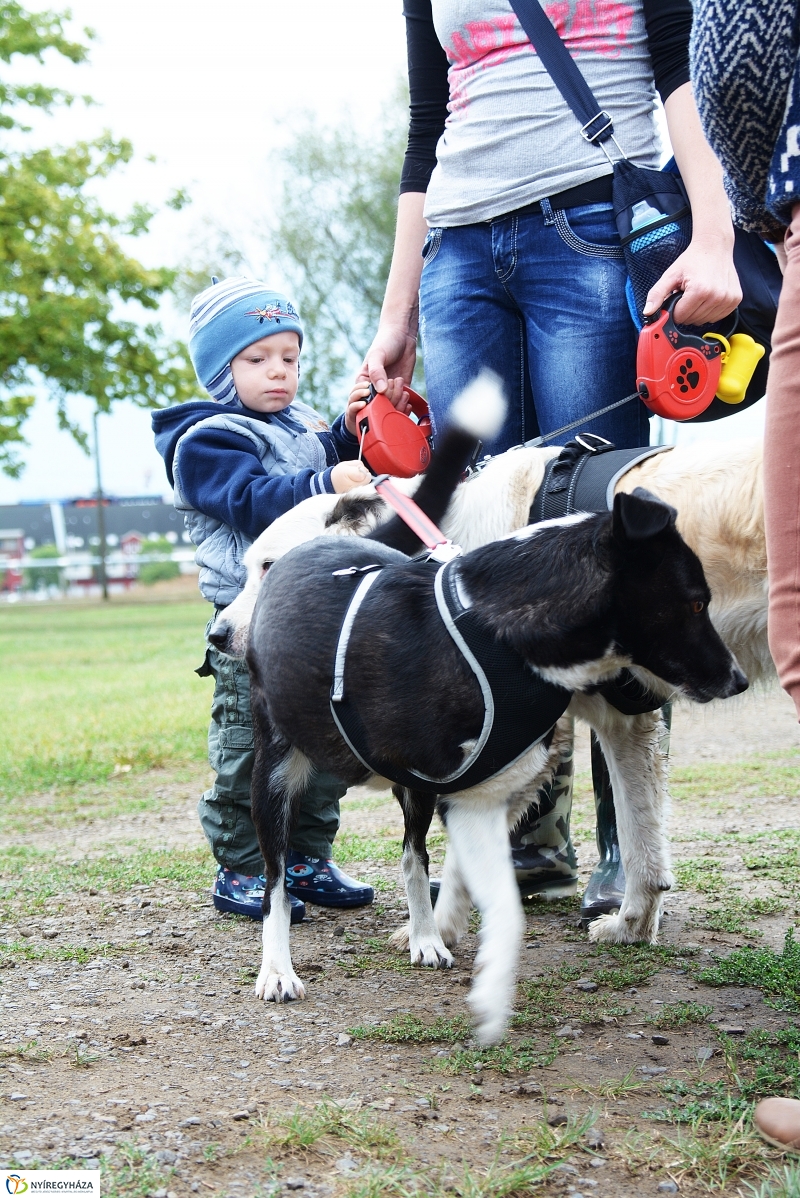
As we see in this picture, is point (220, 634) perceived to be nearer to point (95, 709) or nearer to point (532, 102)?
point (532, 102)

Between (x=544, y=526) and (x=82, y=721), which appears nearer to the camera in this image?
(x=544, y=526)

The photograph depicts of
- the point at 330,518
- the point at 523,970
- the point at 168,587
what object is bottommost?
the point at 168,587

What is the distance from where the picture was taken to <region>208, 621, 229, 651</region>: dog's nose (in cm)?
339

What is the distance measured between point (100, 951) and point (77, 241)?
21.1 m

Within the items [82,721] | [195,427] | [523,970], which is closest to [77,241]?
[82,721]

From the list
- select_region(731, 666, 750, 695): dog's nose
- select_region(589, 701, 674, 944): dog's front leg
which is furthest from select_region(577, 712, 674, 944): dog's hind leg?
select_region(731, 666, 750, 695): dog's nose

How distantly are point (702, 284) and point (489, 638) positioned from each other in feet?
3.61

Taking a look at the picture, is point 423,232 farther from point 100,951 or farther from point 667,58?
point 100,951

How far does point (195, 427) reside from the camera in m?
3.90

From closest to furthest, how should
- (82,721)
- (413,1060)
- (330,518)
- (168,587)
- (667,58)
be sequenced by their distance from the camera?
(413,1060)
(667,58)
(330,518)
(82,721)
(168,587)

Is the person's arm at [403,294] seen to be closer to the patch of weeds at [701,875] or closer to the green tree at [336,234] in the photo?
the patch of weeds at [701,875]

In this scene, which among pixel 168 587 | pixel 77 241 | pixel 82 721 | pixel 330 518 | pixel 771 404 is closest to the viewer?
pixel 771 404

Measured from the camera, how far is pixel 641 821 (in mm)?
3301

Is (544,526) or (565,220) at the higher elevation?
(565,220)
